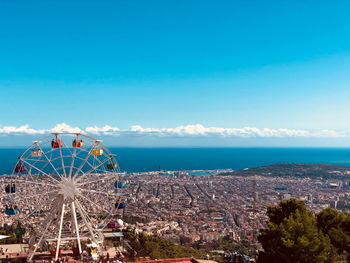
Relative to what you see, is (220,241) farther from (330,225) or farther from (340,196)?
(340,196)

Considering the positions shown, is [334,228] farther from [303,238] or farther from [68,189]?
[68,189]

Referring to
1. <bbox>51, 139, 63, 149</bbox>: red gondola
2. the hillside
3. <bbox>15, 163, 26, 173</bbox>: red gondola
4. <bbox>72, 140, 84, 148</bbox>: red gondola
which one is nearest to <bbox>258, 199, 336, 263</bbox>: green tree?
<bbox>72, 140, 84, 148</bbox>: red gondola

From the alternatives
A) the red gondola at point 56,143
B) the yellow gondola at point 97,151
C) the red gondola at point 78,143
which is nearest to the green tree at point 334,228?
the yellow gondola at point 97,151

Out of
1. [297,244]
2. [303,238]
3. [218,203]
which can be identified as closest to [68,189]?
[297,244]

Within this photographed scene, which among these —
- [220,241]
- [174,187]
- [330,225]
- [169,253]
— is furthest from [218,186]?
[330,225]

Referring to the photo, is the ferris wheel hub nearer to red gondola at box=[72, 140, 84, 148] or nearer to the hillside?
red gondola at box=[72, 140, 84, 148]

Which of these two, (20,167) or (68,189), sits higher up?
(20,167)
